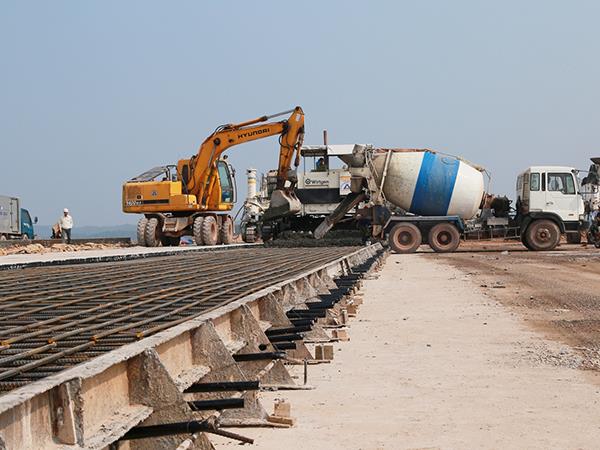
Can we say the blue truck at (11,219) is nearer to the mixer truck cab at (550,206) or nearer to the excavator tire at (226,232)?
the excavator tire at (226,232)

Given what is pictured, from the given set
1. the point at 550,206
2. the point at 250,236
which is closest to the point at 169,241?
the point at 250,236

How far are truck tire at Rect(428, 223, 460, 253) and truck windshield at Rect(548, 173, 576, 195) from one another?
130 inches

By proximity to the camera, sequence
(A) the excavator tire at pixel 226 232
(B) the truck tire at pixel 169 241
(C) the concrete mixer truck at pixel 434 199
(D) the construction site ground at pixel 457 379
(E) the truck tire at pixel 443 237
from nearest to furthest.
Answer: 1. (D) the construction site ground at pixel 457 379
2. (C) the concrete mixer truck at pixel 434 199
3. (E) the truck tire at pixel 443 237
4. (B) the truck tire at pixel 169 241
5. (A) the excavator tire at pixel 226 232

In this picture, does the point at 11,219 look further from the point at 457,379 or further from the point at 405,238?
the point at 457,379

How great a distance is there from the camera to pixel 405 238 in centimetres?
2947

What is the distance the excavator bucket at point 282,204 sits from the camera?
27531 millimetres

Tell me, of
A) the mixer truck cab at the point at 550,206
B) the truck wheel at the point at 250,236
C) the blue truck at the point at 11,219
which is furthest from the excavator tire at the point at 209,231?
the blue truck at the point at 11,219

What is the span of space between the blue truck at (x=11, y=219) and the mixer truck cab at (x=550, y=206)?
23756 mm

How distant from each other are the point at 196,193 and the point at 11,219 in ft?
53.9

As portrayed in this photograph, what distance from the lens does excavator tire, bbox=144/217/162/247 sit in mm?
31469

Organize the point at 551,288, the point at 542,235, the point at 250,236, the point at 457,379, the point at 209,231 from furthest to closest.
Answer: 1. the point at 250,236
2. the point at 209,231
3. the point at 542,235
4. the point at 551,288
5. the point at 457,379

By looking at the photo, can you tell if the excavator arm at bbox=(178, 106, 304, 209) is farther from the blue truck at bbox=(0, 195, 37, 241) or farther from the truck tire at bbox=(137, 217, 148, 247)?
the blue truck at bbox=(0, 195, 37, 241)

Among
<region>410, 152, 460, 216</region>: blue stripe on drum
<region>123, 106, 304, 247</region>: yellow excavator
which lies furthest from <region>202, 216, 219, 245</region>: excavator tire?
<region>410, 152, 460, 216</region>: blue stripe on drum

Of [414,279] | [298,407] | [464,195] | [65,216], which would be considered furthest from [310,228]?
[298,407]
